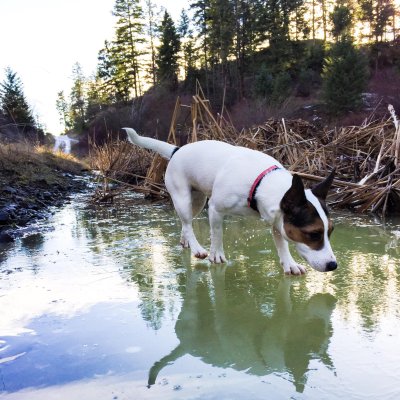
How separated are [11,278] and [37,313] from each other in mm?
897

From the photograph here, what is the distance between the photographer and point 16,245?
4.70 metres

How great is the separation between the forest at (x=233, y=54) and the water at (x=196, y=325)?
28.8 meters

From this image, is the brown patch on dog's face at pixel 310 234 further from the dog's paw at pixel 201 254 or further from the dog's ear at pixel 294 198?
the dog's paw at pixel 201 254

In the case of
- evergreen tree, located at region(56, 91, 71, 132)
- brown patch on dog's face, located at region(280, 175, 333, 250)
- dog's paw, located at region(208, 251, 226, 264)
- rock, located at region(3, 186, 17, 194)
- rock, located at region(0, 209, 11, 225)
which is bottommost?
dog's paw, located at region(208, 251, 226, 264)

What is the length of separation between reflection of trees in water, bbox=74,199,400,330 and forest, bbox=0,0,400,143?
27258 millimetres

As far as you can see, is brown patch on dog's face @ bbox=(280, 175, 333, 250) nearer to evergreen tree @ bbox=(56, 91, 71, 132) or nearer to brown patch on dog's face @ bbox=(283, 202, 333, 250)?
brown patch on dog's face @ bbox=(283, 202, 333, 250)

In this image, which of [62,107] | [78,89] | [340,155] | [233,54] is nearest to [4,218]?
[340,155]

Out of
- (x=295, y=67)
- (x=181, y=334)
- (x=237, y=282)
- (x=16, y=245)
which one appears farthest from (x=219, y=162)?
(x=295, y=67)

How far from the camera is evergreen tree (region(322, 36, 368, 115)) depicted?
98.5ft

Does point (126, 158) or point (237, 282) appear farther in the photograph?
point (126, 158)

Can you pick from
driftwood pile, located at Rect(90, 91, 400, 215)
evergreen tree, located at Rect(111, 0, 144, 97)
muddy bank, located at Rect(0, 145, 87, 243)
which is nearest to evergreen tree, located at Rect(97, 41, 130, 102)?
evergreen tree, located at Rect(111, 0, 144, 97)

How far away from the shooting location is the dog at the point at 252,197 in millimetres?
2775

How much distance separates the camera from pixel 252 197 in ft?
10.6

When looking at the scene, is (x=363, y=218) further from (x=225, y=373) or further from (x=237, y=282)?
(x=225, y=373)
